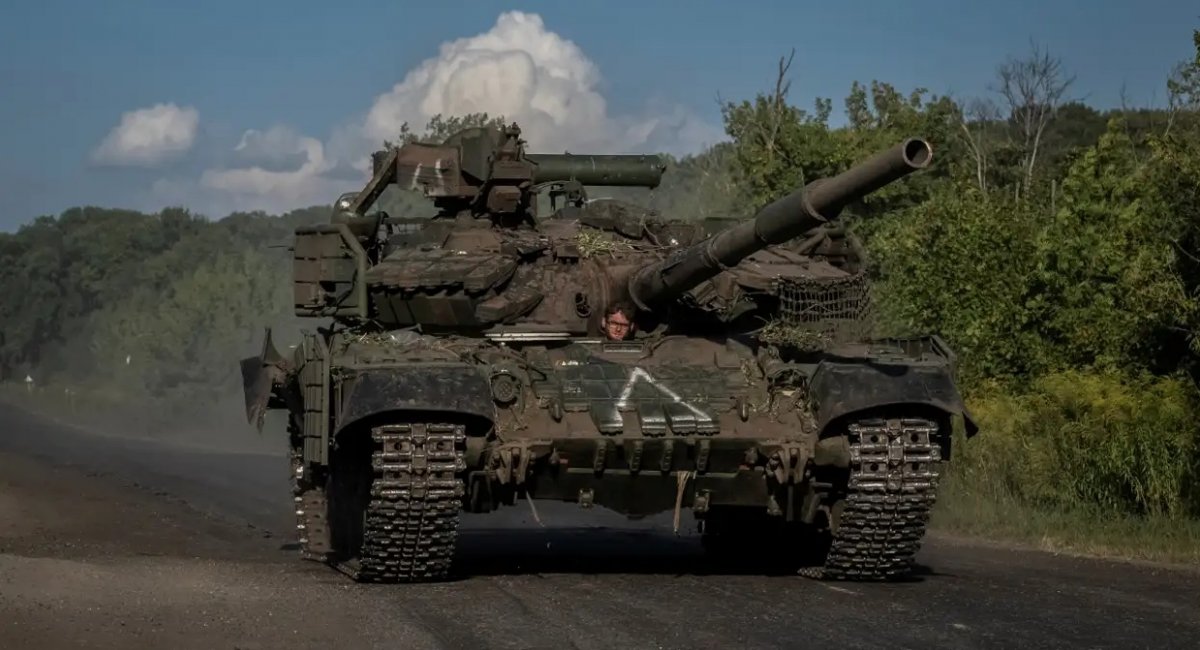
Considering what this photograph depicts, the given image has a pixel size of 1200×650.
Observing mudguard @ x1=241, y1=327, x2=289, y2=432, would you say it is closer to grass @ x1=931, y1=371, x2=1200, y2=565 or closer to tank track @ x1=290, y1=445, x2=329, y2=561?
tank track @ x1=290, y1=445, x2=329, y2=561

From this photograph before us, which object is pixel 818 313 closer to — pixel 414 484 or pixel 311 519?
pixel 414 484

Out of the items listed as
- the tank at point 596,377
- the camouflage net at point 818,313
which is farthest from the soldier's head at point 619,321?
the camouflage net at point 818,313

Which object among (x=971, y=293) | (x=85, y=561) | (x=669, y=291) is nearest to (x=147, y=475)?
(x=971, y=293)

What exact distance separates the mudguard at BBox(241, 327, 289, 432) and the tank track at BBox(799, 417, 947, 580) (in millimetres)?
4837

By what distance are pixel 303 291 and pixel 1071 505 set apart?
8050mm

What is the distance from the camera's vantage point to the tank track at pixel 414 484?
44.1 ft

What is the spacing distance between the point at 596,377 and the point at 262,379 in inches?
131

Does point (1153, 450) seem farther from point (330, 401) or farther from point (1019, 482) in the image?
point (330, 401)

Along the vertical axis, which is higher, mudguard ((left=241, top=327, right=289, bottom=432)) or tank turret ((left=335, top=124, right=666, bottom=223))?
tank turret ((left=335, top=124, right=666, bottom=223))

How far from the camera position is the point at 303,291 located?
1669 centimetres

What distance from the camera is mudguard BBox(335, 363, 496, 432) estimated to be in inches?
525

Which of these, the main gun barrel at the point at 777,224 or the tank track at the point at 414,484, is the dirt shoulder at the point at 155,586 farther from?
the main gun barrel at the point at 777,224

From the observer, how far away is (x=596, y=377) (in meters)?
14.5

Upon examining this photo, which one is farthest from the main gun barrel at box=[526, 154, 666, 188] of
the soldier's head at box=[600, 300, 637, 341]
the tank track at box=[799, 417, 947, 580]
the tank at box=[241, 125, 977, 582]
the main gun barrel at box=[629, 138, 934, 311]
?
the tank track at box=[799, 417, 947, 580]
